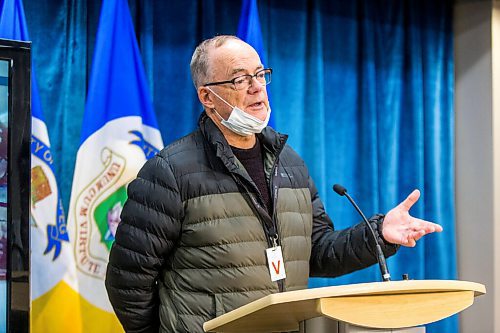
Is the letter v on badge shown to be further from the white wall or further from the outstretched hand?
the white wall

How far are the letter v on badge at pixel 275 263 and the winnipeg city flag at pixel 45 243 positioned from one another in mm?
974

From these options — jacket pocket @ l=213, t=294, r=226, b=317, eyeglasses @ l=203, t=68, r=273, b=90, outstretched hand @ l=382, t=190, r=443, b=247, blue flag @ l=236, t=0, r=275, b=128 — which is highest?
blue flag @ l=236, t=0, r=275, b=128

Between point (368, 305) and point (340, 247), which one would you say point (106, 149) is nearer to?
point (340, 247)

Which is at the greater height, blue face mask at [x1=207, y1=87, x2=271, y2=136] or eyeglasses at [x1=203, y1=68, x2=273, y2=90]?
eyeglasses at [x1=203, y1=68, x2=273, y2=90]

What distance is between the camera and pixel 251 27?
3.46m

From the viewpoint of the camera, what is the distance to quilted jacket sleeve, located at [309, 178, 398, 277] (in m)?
2.39

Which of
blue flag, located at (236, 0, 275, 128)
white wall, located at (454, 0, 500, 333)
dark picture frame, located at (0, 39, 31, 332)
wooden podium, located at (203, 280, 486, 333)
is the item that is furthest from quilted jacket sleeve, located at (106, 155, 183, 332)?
white wall, located at (454, 0, 500, 333)

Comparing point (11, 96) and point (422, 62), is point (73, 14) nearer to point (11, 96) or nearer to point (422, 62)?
point (11, 96)

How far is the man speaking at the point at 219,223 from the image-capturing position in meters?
2.24

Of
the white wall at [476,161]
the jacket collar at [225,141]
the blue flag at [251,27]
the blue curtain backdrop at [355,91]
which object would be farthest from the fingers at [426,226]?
the white wall at [476,161]

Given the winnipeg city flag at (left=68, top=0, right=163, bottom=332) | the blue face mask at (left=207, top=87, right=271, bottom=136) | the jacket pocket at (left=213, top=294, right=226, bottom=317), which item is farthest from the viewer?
the winnipeg city flag at (left=68, top=0, right=163, bottom=332)

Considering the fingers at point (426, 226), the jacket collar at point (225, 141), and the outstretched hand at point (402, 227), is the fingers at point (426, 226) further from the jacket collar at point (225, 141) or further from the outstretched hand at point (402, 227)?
the jacket collar at point (225, 141)

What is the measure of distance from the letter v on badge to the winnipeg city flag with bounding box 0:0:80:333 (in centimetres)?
97

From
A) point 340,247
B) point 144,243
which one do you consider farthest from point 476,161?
point 144,243
